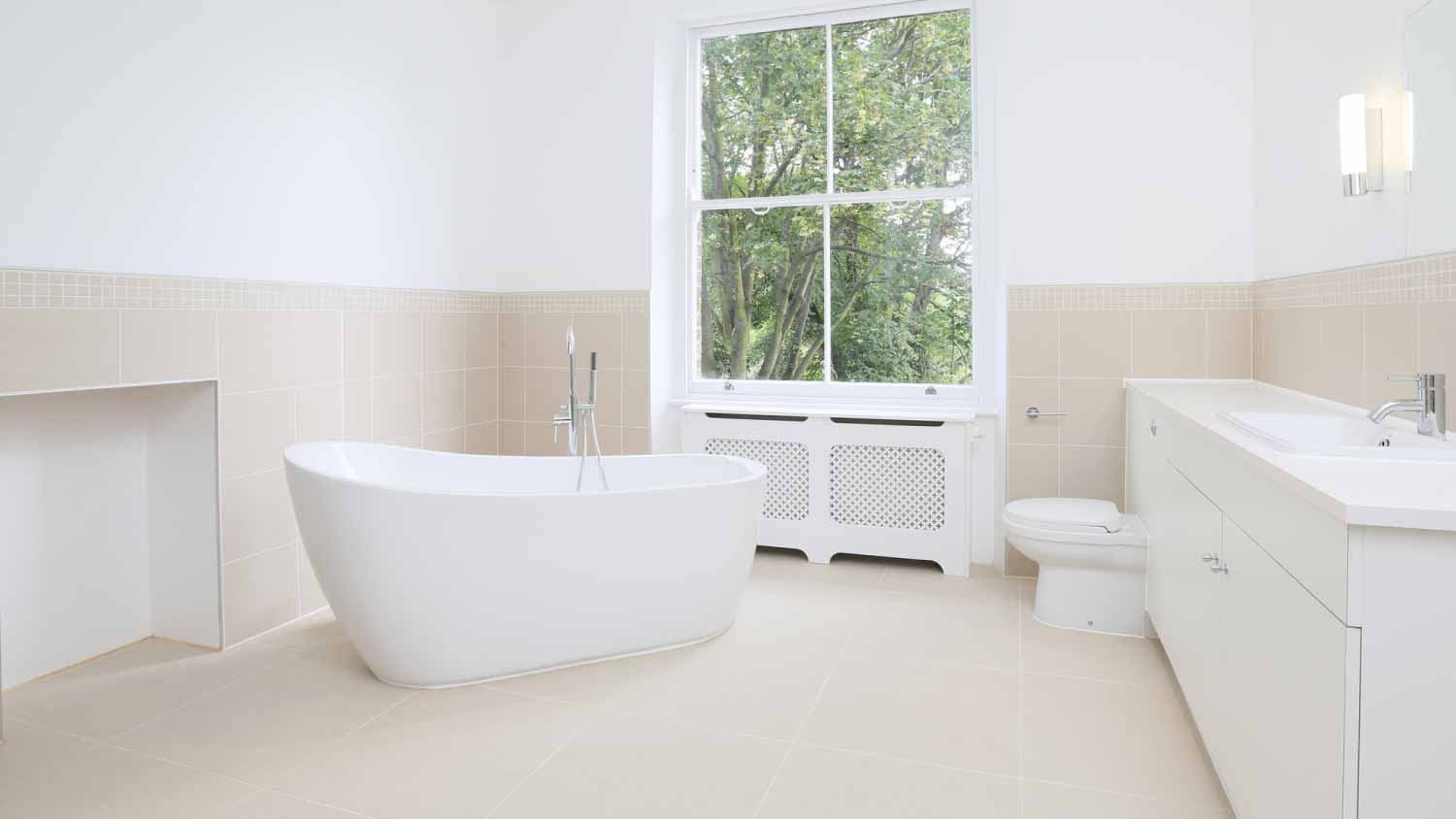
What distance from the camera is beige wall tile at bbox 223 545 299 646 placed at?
2.96 meters

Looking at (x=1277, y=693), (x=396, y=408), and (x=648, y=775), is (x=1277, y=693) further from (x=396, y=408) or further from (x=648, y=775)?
(x=396, y=408)

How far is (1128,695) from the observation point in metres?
2.52

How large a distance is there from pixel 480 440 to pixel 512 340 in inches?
20.8

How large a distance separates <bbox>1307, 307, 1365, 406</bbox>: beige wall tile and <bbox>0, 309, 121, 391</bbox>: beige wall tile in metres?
3.54

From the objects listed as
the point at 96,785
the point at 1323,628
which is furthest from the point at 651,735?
the point at 1323,628

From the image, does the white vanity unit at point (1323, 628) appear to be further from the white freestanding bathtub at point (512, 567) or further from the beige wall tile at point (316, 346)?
the beige wall tile at point (316, 346)

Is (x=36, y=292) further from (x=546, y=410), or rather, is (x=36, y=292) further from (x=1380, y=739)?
(x=1380, y=739)

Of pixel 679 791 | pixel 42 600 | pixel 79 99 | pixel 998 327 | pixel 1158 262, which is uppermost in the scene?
pixel 79 99

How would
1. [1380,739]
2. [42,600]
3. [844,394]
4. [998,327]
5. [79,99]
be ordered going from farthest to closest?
[844,394] → [998,327] → [42,600] → [79,99] → [1380,739]

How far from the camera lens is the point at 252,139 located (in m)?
2.96

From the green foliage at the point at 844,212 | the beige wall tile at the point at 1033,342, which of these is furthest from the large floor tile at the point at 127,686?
the beige wall tile at the point at 1033,342

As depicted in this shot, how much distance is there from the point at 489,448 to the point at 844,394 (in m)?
1.78

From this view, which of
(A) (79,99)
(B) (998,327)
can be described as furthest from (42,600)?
(B) (998,327)

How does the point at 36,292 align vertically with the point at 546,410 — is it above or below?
above
